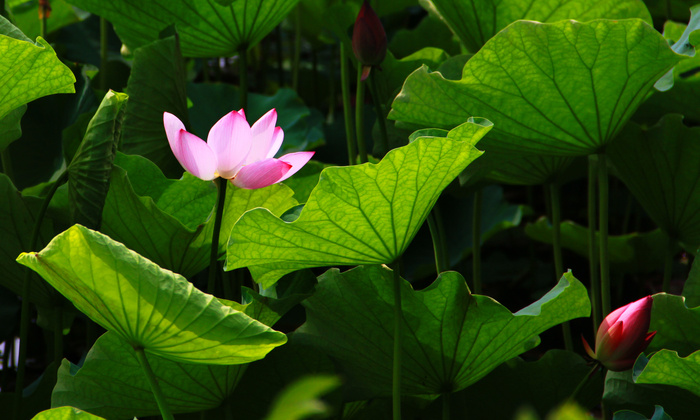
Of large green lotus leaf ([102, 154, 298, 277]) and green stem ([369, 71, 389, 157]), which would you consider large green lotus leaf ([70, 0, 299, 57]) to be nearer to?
green stem ([369, 71, 389, 157])

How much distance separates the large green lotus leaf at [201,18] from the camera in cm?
102

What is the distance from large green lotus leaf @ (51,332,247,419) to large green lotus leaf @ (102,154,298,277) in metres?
0.14

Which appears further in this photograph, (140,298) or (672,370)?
(672,370)

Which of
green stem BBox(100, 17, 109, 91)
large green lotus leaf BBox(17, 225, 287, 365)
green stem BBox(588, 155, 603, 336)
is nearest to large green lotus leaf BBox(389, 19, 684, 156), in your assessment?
green stem BBox(588, 155, 603, 336)

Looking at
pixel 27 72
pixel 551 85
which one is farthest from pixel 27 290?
pixel 551 85

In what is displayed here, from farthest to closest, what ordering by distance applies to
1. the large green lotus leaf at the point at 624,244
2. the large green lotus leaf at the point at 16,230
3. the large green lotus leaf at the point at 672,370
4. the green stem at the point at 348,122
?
1. the large green lotus leaf at the point at 624,244
2. the green stem at the point at 348,122
3. the large green lotus leaf at the point at 16,230
4. the large green lotus leaf at the point at 672,370

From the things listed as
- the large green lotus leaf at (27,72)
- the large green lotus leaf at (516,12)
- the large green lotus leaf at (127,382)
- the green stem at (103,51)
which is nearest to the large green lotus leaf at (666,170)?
the large green lotus leaf at (516,12)

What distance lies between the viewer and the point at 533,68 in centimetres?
79

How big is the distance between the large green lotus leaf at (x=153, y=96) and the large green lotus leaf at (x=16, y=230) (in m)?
0.19

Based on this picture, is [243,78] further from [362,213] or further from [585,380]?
[585,380]

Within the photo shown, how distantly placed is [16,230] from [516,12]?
2.38ft

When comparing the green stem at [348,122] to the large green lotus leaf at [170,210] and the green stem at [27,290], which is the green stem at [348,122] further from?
the green stem at [27,290]

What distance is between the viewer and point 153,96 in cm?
99

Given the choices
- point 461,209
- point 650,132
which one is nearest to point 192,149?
point 650,132
